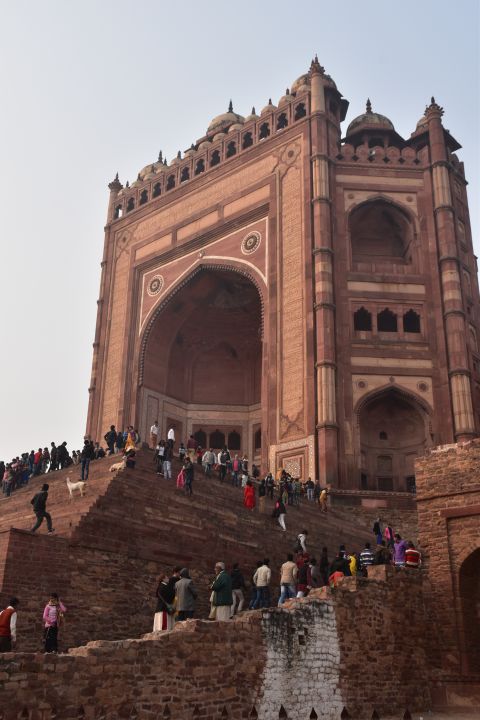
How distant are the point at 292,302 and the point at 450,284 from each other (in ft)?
19.7

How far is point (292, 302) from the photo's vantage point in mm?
29312

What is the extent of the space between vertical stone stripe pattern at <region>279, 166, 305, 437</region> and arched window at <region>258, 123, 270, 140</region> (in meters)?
3.17

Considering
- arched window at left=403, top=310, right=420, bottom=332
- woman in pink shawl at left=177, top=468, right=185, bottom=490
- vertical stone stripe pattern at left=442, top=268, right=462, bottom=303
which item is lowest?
woman in pink shawl at left=177, top=468, right=185, bottom=490

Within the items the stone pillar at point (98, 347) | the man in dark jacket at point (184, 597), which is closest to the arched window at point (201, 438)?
the stone pillar at point (98, 347)

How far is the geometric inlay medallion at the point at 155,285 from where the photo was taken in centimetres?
3544

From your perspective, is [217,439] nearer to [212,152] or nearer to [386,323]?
[386,323]

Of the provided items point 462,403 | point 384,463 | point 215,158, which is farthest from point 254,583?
point 215,158

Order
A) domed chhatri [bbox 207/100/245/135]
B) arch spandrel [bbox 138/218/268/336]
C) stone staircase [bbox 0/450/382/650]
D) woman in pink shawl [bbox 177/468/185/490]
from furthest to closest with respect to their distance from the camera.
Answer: domed chhatri [bbox 207/100/245/135] < arch spandrel [bbox 138/218/268/336] < woman in pink shawl [bbox 177/468/185/490] < stone staircase [bbox 0/450/382/650]

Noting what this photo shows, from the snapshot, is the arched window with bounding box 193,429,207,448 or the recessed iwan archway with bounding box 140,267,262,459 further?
the arched window with bounding box 193,429,207,448

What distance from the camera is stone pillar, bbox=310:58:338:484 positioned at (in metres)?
26.2

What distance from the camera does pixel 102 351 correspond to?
3622 cm

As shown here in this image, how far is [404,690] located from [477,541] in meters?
2.78

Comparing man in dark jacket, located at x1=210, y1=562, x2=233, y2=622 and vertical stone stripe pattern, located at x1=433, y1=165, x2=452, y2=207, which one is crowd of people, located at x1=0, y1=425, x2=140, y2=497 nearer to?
man in dark jacket, located at x1=210, y1=562, x2=233, y2=622

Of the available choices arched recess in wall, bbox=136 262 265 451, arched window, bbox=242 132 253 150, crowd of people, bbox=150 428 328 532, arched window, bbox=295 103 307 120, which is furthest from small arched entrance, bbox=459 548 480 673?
arched window, bbox=242 132 253 150
